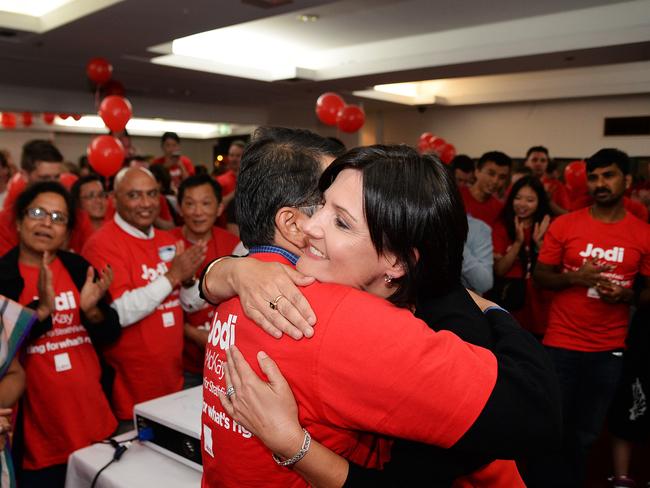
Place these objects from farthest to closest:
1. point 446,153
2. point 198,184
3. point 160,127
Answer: point 160,127 < point 446,153 < point 198,184

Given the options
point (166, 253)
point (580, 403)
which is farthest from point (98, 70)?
point (580, 403)

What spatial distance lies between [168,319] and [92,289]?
0.40 m

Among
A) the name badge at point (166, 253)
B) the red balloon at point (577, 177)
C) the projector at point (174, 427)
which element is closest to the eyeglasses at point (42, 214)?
the name badge at point (166, 253)

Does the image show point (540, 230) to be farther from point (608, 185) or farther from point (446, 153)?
point (446, 153)

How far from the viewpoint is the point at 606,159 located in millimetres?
2758

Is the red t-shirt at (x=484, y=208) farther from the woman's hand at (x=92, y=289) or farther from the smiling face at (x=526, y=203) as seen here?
the woman's hand at (x=92, y=289)

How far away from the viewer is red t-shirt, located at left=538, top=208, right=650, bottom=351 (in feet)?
8.31

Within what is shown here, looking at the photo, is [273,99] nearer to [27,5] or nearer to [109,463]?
[27,5]

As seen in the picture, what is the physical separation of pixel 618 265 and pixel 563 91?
727 centimetres

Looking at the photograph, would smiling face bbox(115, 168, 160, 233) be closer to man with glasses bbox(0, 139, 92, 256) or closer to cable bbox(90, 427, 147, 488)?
man with glasses bbox(0, 139, 92, 256)

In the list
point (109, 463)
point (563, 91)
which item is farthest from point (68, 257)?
point (563, 91)

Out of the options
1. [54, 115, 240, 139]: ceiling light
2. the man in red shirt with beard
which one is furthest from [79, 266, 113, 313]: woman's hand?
[54, 115, 240, 139]: ceiling light

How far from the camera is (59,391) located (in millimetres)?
1974

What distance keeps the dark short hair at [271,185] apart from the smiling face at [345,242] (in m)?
0.18
